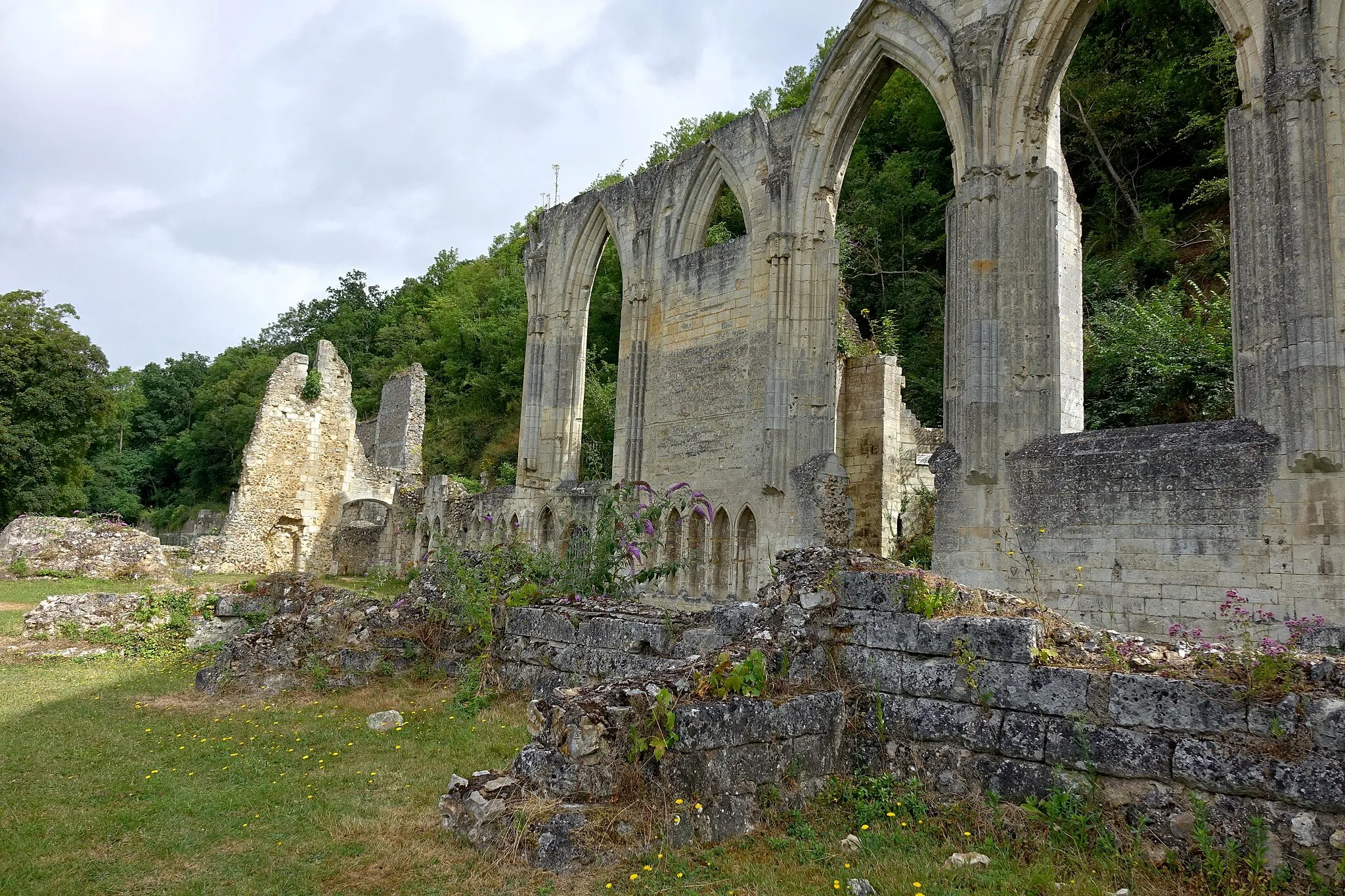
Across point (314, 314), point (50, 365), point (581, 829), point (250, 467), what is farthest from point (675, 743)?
point (314, 314)

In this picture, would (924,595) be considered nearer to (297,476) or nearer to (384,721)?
(384,721)

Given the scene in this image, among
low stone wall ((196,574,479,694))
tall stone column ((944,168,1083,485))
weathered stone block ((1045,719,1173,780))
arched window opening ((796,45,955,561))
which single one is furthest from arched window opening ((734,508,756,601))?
weathered stone block ((1045,719,1173,780))

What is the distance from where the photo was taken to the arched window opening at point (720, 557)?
39.0 ft

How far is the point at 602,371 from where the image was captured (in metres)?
23.8

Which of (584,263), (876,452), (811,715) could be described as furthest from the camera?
(584,263)

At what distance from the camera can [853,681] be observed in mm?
4578

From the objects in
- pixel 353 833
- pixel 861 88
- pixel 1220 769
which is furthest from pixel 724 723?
pixel 861 88

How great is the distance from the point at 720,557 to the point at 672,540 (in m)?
1.00

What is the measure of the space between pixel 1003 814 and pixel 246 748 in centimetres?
433

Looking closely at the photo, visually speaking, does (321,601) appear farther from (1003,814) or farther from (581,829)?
(1003,814)

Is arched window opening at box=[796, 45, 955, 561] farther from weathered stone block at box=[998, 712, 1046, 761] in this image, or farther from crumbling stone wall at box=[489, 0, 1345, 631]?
weathered stone block at box=[998, 712, 1046, 761]

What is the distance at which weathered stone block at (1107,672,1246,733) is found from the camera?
3428 mm

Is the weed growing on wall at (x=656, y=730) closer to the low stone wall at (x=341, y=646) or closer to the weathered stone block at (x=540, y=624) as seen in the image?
the weathered stone block at (x=540, y=624)

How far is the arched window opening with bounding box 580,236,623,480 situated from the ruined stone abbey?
2.56 meters
